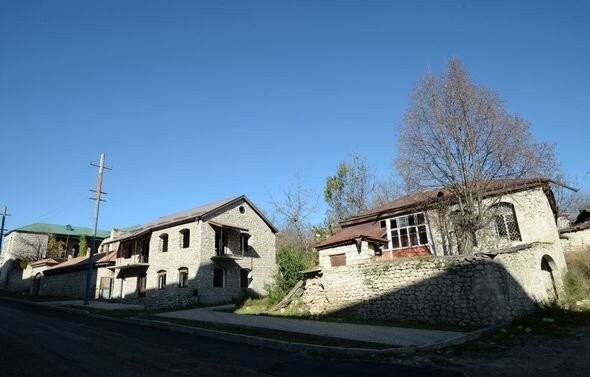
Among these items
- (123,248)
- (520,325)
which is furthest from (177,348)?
(123,248)

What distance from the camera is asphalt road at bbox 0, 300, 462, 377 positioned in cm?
677

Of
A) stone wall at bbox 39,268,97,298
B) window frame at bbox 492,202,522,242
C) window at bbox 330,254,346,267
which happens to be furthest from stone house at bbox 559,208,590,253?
stone wall at bbox 39,268,97,298

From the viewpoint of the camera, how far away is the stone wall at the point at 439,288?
44.5 feet

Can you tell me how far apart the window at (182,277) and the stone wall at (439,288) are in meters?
11.3

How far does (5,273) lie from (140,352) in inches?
1967

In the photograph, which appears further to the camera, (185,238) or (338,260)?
(185,238)

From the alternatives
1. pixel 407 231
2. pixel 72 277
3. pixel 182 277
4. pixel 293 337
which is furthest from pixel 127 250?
pixel 293 337

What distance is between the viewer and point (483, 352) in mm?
9438

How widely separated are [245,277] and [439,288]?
703 inches

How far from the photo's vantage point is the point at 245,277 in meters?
29.1

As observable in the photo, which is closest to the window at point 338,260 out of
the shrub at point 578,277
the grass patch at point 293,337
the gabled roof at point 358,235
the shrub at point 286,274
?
the gabled roof at point 358,235

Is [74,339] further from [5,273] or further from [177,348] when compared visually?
[5,273]

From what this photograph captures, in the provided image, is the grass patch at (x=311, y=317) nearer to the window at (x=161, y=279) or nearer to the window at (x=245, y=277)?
the window at (x=245, y=277)

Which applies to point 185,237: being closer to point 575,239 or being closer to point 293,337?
point 293,337
